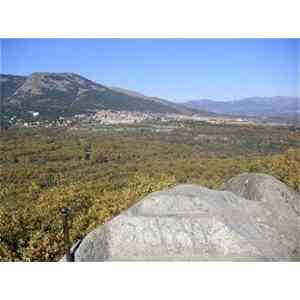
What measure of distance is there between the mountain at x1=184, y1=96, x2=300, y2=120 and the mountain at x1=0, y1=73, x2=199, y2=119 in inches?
13.8

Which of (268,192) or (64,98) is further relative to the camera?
(64,98)

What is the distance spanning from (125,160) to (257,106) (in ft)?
8.33

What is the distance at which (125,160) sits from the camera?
9164 millimetres

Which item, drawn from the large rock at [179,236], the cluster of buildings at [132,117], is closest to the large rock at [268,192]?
the large rock at [179,236]

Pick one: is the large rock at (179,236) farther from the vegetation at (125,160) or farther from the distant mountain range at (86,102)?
the distant mountain range at (86,102)

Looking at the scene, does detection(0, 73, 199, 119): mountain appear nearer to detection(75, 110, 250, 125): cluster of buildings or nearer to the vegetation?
detection(75, 110, 250, 125): cluster of buildings

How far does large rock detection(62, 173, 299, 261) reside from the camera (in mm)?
6035

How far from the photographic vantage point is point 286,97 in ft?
27.1

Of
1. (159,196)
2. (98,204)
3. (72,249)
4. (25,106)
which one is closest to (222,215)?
(159,196)

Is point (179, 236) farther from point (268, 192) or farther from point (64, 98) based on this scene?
point (64, 98)

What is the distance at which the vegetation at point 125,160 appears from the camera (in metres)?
8.88

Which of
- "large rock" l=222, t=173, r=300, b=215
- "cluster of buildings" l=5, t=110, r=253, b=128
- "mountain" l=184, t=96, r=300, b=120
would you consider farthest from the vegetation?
"large rock" l=222, t=173, r=300, b=215

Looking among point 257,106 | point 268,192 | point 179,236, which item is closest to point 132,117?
point 257,106
